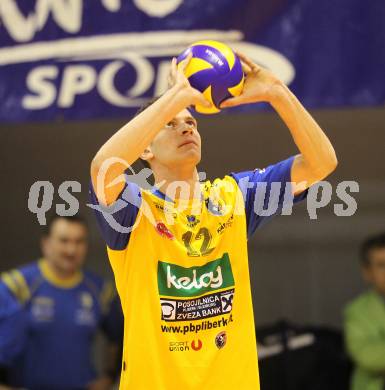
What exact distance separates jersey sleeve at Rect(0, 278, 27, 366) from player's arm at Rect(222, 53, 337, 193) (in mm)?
2767

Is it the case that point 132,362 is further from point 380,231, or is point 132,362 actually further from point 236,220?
point 380,231

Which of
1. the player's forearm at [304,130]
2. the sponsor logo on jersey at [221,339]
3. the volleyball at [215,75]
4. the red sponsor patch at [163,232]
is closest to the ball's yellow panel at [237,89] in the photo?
the volleyball at [215,75]

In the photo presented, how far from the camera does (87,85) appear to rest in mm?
4805

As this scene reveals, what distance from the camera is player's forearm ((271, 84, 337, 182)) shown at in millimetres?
2918

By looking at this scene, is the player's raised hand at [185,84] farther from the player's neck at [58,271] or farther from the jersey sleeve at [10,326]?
the player's neck at [58,271]

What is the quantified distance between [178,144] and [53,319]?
8.96 feet

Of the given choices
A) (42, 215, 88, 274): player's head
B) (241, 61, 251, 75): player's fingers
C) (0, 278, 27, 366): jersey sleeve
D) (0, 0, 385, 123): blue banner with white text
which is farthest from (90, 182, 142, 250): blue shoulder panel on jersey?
(42, 215, 88, 274): player's head

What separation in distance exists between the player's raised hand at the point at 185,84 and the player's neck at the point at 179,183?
0.82ft

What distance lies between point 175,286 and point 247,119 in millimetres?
3953

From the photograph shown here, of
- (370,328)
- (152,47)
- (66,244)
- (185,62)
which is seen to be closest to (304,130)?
(185,62)

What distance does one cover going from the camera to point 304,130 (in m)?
2.92

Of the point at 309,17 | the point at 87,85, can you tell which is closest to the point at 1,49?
the point at 87,85

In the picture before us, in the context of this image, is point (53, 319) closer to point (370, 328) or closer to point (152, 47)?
point (152, 47)

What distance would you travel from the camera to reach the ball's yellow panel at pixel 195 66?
294 cm
